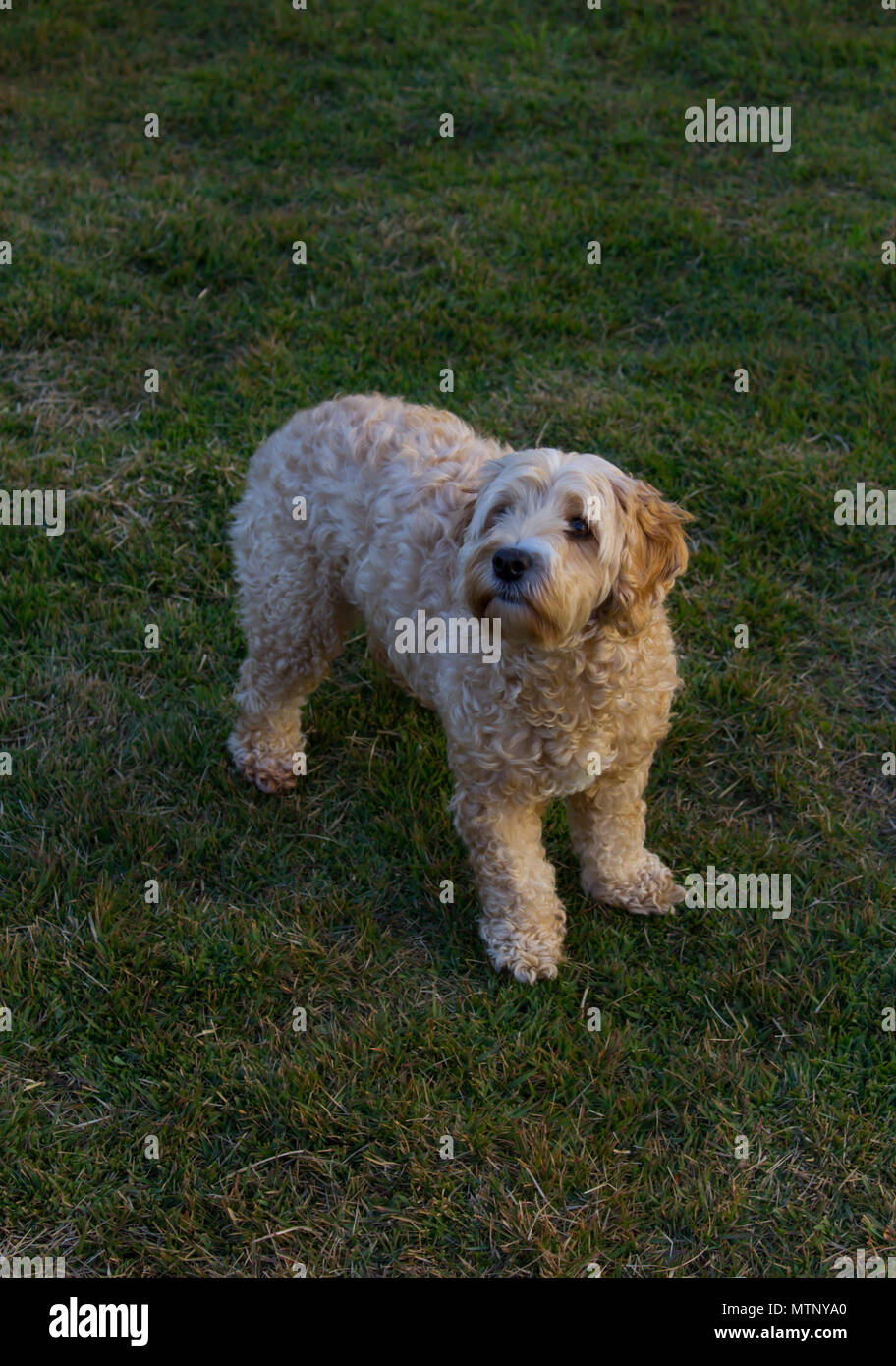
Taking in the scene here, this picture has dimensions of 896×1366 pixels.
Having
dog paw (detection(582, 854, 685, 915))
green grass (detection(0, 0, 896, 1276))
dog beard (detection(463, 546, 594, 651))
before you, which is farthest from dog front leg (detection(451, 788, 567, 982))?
dog beard (detection(463, 546, 594, 651))

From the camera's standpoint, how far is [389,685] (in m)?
5.23

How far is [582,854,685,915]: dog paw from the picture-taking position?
14.3 feet

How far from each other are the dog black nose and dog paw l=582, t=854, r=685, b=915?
149cm

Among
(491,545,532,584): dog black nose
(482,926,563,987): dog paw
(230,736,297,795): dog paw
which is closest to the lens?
(491,545,532,584): dog black nose

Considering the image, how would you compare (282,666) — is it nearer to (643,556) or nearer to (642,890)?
(642,890)

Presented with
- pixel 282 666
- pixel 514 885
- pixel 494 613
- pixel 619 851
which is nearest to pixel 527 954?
pixel 514 885

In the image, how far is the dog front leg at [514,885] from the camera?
400 centimetres

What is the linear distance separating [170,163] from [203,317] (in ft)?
5.92

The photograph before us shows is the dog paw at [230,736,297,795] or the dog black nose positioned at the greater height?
the dog black nose

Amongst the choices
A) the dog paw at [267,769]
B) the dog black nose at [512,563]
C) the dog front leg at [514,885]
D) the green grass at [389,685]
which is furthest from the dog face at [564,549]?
the dog paw at [267,769]

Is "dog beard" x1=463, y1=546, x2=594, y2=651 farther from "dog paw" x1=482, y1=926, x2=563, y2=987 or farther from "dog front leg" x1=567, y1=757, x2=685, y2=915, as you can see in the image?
"dog paw" x1=482, y1=926, x2=563, y2=987

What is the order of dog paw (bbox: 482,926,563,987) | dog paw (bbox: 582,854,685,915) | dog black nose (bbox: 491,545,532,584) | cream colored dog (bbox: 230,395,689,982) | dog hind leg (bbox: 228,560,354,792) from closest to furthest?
dog black nose (bbox: 491,545,532,584) → cream colored dog (bbox: 230,395,689,982) → dog paw (bbox: 482,926,563,987) → dog paw (bbox: 582,854,685,915) → dog hind leg (bbox: 228,560,354,792)

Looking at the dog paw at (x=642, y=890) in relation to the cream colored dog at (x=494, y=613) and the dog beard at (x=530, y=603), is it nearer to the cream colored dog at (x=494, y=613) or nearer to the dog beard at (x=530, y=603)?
the cream colored dog at (x=494, y=613)

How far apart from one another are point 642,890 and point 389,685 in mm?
1500
